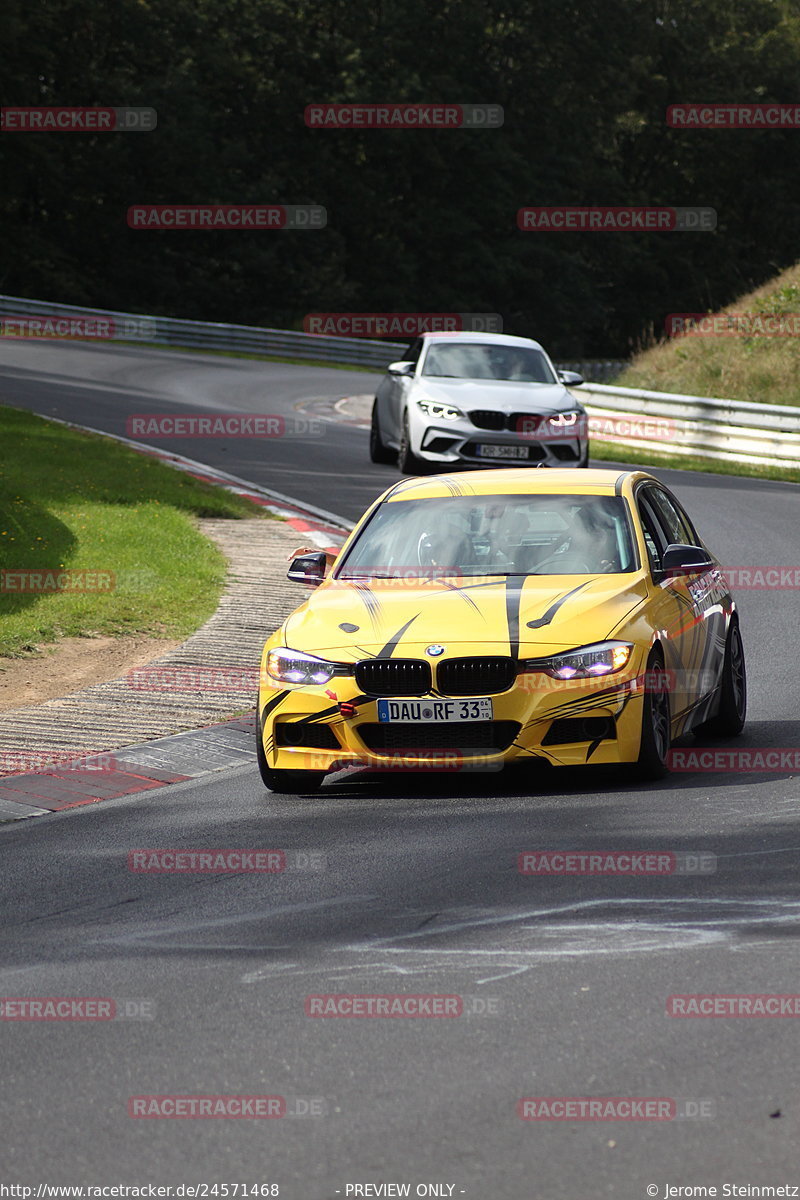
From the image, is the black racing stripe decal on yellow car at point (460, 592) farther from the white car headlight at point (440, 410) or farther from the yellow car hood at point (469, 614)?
the white car headlight at point (440, 410)

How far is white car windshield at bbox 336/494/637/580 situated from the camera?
9.59 metres

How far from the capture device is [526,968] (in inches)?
227

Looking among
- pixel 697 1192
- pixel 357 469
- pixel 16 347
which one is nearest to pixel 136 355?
pixel 16 347

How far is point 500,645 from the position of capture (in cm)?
855

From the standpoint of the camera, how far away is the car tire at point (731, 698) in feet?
33.0

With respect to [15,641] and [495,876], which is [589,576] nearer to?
[495,876]

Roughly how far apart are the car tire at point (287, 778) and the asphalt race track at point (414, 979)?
107mm

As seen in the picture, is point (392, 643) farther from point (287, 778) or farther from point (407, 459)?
point (407, 459)

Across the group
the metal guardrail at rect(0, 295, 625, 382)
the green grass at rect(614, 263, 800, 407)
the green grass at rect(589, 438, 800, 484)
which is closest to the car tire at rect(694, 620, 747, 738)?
the green grass at rect(589, 438, 800, 484)

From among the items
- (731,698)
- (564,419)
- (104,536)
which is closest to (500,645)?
(731,698)

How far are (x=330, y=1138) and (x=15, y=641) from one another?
868 cm

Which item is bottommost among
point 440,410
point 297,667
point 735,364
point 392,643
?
point 297,667

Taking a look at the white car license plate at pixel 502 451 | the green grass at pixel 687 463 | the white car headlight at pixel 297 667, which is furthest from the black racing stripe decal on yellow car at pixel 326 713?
the green grass at pixel 687 463

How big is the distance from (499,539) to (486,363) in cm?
1313
